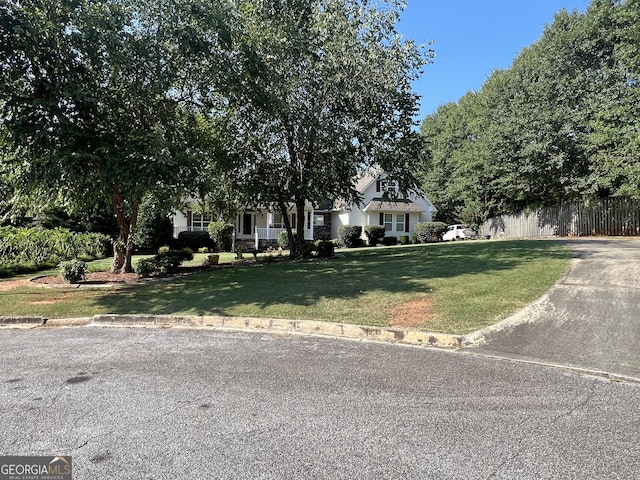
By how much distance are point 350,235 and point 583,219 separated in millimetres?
14759

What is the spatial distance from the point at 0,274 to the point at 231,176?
30.4 ft

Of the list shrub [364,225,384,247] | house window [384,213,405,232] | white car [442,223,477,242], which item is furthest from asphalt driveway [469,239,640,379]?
white car [442,223,477,242]

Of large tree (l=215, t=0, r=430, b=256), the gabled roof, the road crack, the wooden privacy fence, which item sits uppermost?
large tree (l=215, t=0, r=430, b=256)

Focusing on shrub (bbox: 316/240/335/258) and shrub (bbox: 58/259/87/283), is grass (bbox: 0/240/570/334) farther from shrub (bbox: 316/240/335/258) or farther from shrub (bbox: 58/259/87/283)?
shrub (bbox: 316/240/335/258)

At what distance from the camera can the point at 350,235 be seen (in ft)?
103

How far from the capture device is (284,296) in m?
9.66

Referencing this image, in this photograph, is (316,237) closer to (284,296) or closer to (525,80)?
(525,80)

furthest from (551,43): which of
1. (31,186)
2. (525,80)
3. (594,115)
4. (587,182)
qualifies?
(31,186)

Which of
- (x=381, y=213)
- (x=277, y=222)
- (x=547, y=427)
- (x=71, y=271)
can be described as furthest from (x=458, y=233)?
(x=547, y=427)

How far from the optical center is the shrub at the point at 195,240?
89.3 ft

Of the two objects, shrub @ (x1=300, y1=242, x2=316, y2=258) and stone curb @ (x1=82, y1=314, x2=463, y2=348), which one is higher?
shrub @ (x1=300, y1=242, x2=316, y2=258)

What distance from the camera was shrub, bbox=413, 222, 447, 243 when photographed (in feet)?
110

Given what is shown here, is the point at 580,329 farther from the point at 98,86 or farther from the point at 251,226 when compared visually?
the point at 251,226

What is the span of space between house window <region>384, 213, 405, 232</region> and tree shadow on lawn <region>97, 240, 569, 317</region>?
20.5 metres
